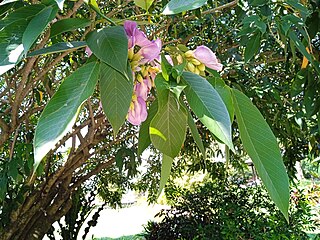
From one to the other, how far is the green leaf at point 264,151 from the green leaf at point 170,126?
0.05 m

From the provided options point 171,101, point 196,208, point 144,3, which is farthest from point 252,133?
point 196,208

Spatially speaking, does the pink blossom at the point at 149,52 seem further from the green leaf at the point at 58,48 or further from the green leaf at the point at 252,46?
the green leaf at the point at 252,46

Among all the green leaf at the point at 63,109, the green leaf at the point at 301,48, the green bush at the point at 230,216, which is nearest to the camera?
the green leaf at the point at 63,109

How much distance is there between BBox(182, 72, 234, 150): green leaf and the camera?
0.30 meters

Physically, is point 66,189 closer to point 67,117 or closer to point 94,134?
point 94,134

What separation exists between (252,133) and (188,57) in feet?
0.36

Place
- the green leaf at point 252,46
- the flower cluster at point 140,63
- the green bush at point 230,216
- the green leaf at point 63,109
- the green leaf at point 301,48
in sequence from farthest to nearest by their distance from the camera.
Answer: the green bush at point 230,216 < the green leaf at point 252,46 < the green leaf at point 301,48 < the flower cluster at point 140,63 < the green leaf at point 63,109

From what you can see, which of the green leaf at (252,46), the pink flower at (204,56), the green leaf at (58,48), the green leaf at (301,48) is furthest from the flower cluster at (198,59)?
the green leaf at (252,46)

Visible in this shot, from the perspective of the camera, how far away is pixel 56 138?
10.8 inches

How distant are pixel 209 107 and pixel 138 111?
0.30 ft

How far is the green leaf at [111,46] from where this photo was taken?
330 millimetres

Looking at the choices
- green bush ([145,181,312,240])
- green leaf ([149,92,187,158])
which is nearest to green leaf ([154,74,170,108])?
green leaf ([149,92,187,158])

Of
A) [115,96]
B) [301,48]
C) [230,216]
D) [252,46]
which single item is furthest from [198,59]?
[230,216]

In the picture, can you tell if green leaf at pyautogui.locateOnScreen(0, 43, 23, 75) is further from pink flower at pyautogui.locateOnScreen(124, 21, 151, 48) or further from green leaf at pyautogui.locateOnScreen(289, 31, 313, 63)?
green leaf at pyautogui.locateOnScreen(289, 31, 313, 63)
